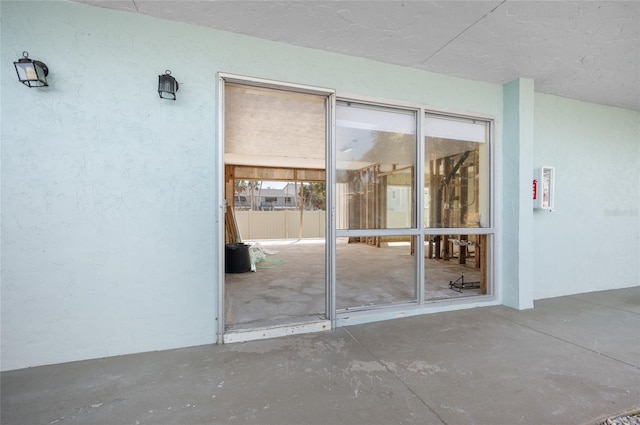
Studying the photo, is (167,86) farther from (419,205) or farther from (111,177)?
(419,205)

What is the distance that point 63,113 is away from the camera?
211cm

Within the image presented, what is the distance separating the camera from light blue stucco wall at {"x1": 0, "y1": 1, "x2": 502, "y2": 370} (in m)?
2.04

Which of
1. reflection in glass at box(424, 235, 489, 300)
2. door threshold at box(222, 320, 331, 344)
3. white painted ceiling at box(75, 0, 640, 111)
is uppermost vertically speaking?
white painted ceiling at box(75, 0, 640, 111)

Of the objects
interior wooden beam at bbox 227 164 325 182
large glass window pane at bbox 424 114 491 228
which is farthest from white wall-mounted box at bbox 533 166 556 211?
interior wooden beam at bbox 227 164 325 182

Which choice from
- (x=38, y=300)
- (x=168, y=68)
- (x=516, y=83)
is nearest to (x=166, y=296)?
(x=38, y=300)

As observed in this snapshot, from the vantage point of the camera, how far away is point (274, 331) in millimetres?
2609

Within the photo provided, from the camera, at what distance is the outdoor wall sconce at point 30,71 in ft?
6.25

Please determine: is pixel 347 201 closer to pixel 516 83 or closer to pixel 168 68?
pixel 168 68

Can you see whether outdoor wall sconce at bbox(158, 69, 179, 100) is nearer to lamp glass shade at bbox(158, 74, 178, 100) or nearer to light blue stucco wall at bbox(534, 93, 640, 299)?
lamp glass shade at bbox(158, 74, 178, 100)

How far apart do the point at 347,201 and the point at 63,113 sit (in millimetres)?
2489

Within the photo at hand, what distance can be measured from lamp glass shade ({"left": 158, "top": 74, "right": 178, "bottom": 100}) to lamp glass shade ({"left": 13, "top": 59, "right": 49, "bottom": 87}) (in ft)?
2.37

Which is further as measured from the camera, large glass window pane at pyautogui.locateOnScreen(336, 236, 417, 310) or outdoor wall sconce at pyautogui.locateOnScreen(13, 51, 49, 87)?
large glass window pane at pyautogui.locateOnScreen(336, 236, 417, 310)

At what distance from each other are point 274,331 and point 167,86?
223cm

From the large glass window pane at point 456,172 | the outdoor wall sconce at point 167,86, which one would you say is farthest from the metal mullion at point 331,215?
the outdoor wall sconce at point 167,86
